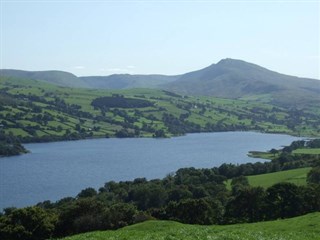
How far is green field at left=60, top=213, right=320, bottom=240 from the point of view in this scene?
2567cm

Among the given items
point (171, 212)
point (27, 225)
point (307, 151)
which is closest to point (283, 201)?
point (171, 212)

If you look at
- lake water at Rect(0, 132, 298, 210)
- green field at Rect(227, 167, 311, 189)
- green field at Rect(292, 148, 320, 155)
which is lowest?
lake water at Rect(0, 132, 298, 210)

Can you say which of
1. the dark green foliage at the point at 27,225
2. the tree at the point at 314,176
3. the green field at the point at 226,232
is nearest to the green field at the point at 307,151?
the tree at the point at 314,176

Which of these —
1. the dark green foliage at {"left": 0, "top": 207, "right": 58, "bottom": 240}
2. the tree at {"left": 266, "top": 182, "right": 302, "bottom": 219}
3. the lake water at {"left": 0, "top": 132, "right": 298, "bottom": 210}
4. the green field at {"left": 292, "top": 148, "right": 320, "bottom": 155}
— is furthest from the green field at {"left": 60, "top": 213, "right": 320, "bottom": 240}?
the green field at {"left": 292, "top": 148, "right": 320, "bottom": 155}

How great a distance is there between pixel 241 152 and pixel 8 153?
3722 inches

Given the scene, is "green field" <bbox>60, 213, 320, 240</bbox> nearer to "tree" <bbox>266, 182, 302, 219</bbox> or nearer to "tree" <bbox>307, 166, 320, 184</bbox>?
"tree" <bbox>266, 182, 302, 219</bbox>

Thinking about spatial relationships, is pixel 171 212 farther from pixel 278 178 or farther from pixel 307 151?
pixel 307 151

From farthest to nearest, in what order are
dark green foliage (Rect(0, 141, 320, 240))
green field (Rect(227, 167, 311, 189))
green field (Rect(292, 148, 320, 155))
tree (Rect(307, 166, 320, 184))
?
green field (Rect(292, 148, 320, 155)) → green field (Rect(227, 167, 311, 189)) → tree (Rect(307, 166, 320, 184)) → dark green foliage (Rect(0, 141, 320, 240))

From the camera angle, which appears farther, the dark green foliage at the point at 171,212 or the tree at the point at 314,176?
the tree at the point at 314,176

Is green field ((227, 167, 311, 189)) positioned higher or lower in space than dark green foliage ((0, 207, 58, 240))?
lower

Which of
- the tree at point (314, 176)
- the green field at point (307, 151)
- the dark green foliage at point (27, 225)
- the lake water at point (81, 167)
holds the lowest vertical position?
the lake water at point (81, 167)

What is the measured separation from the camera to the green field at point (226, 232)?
25.7 meters

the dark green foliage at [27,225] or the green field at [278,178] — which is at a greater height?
the dark green foliage at [27,225]

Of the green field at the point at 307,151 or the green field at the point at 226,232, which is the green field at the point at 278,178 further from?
the green field at the point at 307,151
